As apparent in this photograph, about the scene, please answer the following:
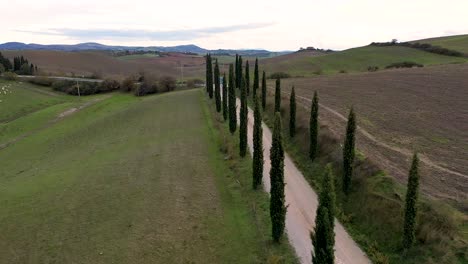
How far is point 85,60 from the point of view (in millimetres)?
143000

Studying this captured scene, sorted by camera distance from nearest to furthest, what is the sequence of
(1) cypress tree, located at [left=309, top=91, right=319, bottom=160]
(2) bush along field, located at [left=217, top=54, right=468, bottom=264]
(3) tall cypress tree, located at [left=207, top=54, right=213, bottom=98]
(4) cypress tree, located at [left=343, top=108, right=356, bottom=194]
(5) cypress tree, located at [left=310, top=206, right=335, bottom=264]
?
(5) cypress tree, located at [left=310, top=206, right=335, bottom=264] → (2) bush along field, located at [left=217, top=54, right=468, bottom=264] → (4) cypress tree, located at [left=343, top=108, right=356, bottom=194] → (1) cypress tree, located at [left=309, top=91, right=319, bottom=160] → (3) tall cypress tree, located at [left=207, top=54, right=213, bottom=98]

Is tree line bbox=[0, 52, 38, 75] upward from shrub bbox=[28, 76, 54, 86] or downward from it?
upward

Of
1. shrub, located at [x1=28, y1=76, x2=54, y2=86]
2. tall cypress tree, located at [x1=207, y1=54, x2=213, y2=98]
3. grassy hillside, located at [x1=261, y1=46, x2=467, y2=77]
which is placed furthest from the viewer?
grassy hillside, located at [x1=261, y1=46, x2=467, y2=77]

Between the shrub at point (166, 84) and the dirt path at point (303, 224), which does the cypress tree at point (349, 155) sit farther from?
the shrub at point (166, 84)

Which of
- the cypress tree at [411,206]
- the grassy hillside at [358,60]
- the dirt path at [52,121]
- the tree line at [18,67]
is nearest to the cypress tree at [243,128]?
the cypress tree at [411,206]

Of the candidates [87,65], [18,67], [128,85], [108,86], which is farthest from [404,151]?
[87,65]

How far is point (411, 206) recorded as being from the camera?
18.7 meters

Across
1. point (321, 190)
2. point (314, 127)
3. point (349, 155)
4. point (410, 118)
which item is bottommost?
point (321, 190)

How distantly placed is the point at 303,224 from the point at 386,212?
489 cm

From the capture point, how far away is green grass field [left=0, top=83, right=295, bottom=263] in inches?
810

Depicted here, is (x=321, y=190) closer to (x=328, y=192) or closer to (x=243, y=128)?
(x=328, y=192)

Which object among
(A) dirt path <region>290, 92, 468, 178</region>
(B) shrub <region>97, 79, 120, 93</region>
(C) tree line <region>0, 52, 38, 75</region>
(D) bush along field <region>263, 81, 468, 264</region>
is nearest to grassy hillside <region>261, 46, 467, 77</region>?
(B) shrub <region>97, 79, 120, 93</region>

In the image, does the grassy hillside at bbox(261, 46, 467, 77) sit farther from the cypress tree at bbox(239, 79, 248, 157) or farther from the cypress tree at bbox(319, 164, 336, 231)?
the cypress tree at bbox(319, 164, 336, 231)

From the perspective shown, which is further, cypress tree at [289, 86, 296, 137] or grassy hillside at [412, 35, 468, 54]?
grassy hillside at [412, 35, 468, 54]
